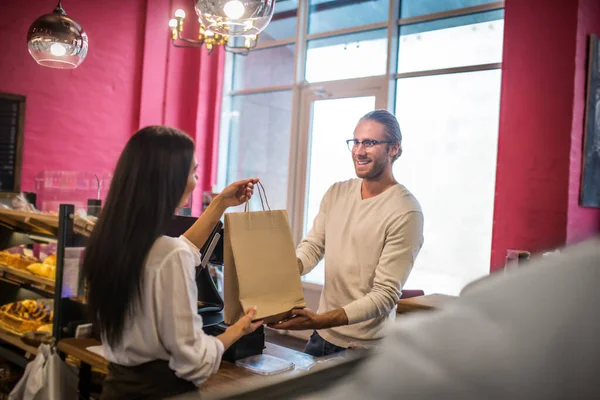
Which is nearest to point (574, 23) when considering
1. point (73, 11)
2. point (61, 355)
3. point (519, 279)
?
point (61, 355)

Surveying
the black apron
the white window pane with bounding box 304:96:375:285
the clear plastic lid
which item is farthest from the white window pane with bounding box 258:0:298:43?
the black apron

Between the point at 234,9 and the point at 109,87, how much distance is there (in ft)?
16.0

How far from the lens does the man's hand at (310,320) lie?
5.77 feet

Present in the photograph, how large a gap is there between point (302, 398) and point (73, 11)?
6.71 metres

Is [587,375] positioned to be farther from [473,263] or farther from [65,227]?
[473,263]

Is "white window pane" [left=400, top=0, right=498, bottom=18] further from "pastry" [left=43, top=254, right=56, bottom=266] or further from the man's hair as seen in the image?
"pastry" [left=43, top=254, right=56, bottom=266]

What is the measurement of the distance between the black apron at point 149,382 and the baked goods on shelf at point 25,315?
208 centimetres

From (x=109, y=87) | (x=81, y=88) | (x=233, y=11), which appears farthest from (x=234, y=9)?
(x=109, y=87)

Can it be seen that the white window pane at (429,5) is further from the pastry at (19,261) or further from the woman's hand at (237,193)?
the pastry at (19,261)

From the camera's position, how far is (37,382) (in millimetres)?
2574

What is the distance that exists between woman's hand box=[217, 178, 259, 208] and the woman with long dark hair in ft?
1.23

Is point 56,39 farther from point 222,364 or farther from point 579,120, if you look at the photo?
point 579,120

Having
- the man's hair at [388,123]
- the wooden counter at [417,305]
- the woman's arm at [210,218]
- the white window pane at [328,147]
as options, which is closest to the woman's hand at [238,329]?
the woman's arm at [210,218]

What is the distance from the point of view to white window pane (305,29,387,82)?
19.8 ft
